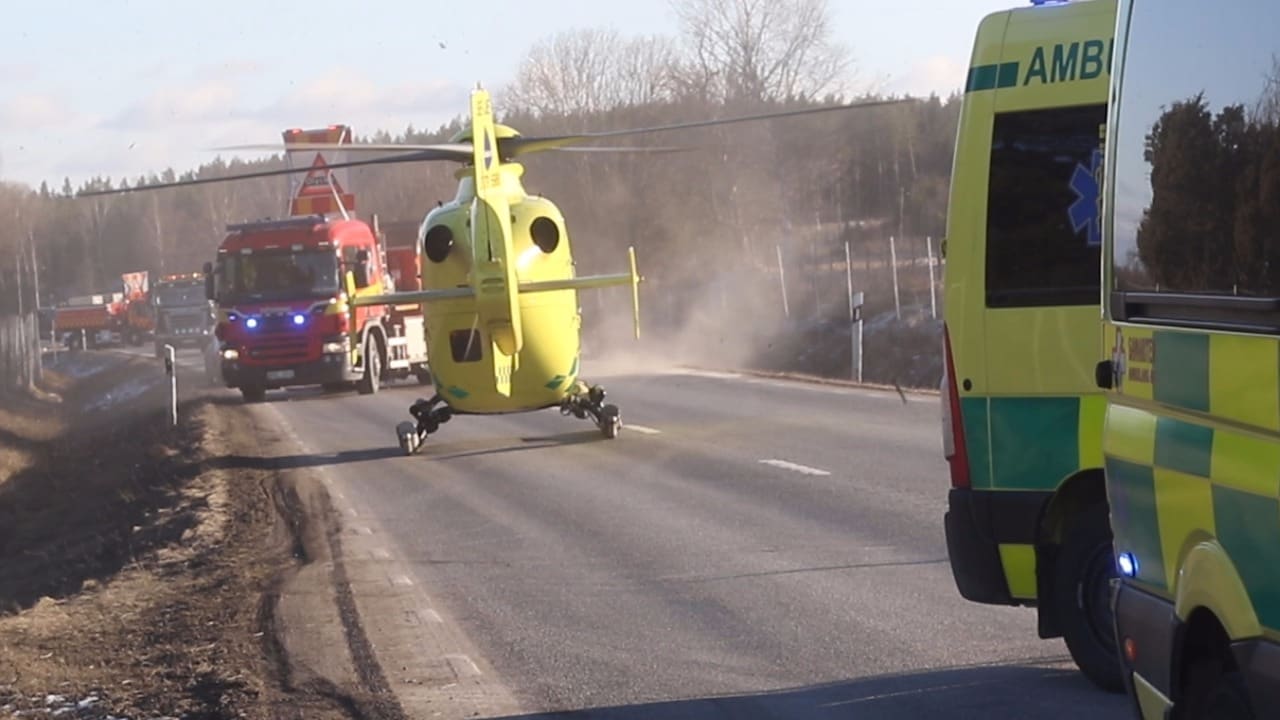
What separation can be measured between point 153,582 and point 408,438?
24.4 feet

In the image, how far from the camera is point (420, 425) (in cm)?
2025

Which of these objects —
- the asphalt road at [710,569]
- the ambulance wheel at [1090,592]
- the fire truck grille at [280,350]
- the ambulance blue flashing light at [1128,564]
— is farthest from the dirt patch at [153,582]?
the ambulance blue flashing light at [1128,564]

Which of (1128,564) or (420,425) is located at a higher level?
(1128,564)

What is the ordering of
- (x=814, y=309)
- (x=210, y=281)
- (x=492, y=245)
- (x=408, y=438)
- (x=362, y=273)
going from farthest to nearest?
(x=814, y=309), (x=210, y=281), (x=362, y=273), (x=408, y=438), (x=492, y=245)

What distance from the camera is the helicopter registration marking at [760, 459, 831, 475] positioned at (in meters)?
15.3

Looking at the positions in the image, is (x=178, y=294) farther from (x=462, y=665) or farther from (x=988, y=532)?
(x=988, y=532)

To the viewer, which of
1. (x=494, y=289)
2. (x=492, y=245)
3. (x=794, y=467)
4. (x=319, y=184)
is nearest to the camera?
(x=794, y=467)

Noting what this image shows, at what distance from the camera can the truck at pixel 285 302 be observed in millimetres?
31375

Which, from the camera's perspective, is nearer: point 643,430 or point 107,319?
point 643,430

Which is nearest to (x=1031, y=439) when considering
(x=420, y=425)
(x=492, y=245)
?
(x=492, y=245)

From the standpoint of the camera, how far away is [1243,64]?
4328 millimetres

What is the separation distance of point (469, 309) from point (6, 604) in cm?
639

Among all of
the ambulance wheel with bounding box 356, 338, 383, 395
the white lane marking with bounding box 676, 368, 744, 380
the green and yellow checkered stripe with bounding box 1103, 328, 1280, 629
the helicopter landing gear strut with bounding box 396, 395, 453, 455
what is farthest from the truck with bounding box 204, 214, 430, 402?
the green and yellow checkered stripe with bounding box 1103, 328, 1280, 629

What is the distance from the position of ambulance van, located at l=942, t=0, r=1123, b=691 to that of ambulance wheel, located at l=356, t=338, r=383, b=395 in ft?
86.9
